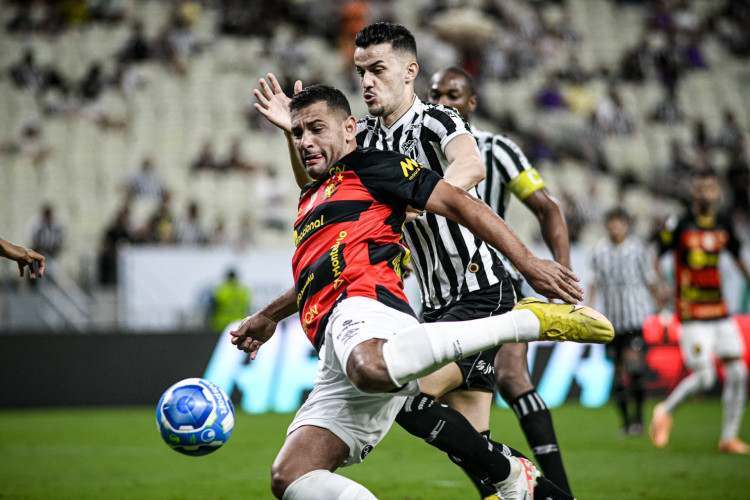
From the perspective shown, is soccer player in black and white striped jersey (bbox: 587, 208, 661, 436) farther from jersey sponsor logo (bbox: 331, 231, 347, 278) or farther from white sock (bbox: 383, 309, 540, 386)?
jersey sponsor logo (bbox: 331, 231, 347, 278)

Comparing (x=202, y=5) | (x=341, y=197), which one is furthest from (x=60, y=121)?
(x=341, y=197)

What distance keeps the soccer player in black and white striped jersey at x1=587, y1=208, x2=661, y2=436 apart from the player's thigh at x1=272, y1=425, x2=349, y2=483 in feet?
23.7

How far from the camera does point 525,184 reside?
18.9 feet

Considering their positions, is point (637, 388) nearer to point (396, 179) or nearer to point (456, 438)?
point (456, 438)

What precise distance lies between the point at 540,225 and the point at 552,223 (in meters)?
0.14

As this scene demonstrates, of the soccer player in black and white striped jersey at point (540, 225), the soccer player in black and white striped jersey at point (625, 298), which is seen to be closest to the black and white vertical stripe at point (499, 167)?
the soccer player in black and white striped jersey at point (540, 225)

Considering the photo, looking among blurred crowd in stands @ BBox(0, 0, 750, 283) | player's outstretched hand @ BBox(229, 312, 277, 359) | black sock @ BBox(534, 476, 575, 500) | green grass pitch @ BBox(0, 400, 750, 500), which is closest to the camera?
black sock @ BBox(534, 476, 575, 500)

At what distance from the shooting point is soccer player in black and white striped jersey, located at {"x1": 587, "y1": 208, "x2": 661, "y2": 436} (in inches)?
428

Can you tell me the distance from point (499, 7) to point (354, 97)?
19.5ft

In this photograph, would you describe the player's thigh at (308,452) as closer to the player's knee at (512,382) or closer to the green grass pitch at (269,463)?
the player's knee at (512,382)

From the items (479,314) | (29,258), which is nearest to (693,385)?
(479,314)

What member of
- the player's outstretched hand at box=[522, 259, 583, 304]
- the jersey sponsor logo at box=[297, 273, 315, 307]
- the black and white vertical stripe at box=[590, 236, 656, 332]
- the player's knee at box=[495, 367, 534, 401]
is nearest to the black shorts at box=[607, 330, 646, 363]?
the black and white vertical stripe at box=[590, 236, 656, 332]

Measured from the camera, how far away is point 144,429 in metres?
11.6

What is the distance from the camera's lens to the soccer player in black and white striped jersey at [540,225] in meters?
5.45
